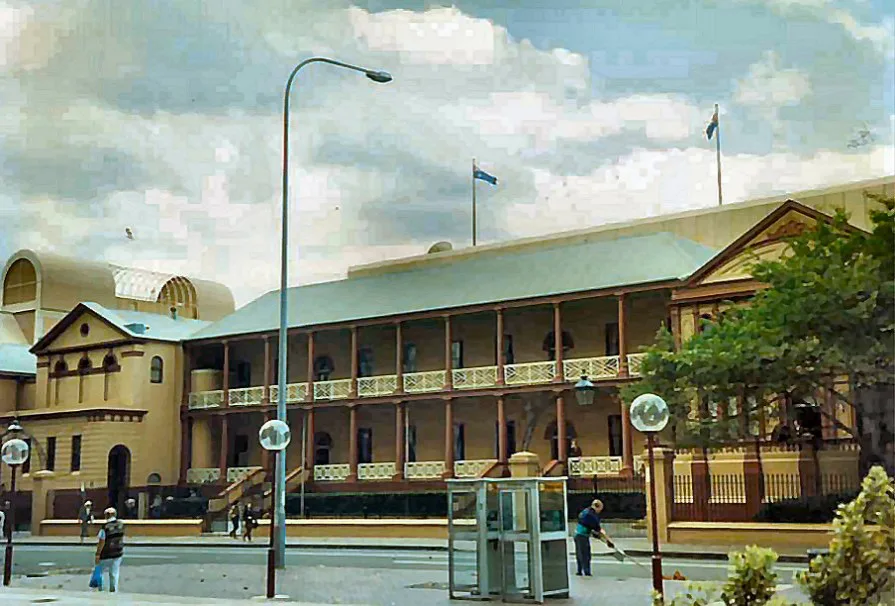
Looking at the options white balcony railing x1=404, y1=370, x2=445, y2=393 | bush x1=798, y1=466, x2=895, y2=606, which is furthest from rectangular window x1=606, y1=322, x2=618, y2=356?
bush x1=798, y1=466, x2=895, y2=606

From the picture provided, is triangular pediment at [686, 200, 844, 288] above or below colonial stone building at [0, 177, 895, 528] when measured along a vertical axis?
above

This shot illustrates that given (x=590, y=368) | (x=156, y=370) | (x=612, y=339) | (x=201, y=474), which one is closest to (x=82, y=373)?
(x=156, y=370)

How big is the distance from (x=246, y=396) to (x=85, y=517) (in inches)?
140

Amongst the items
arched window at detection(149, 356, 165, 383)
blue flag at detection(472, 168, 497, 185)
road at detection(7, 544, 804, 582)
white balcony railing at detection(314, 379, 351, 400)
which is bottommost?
road at detection(7, 544, 804, 582)

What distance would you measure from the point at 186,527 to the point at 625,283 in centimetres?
798

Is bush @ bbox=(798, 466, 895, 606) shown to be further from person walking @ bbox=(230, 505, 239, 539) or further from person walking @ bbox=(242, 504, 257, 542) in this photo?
person walking @ bbox=(230, 505, 239, 539)

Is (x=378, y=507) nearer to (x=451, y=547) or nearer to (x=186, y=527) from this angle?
(x=186, y=527)

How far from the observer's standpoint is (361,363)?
20297 millimetres

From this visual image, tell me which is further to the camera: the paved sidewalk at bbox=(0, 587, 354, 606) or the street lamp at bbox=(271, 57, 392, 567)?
the street lamp at bbox=(271, 57, 392, 567)

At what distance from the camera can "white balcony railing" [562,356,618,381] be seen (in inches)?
721

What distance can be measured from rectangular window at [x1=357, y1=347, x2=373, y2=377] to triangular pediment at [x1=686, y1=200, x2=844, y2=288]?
601cm

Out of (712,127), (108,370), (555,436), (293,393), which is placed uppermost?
(712,127)

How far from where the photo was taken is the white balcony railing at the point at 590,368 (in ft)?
60.1

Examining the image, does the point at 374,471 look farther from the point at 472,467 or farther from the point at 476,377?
the point at 476,377
